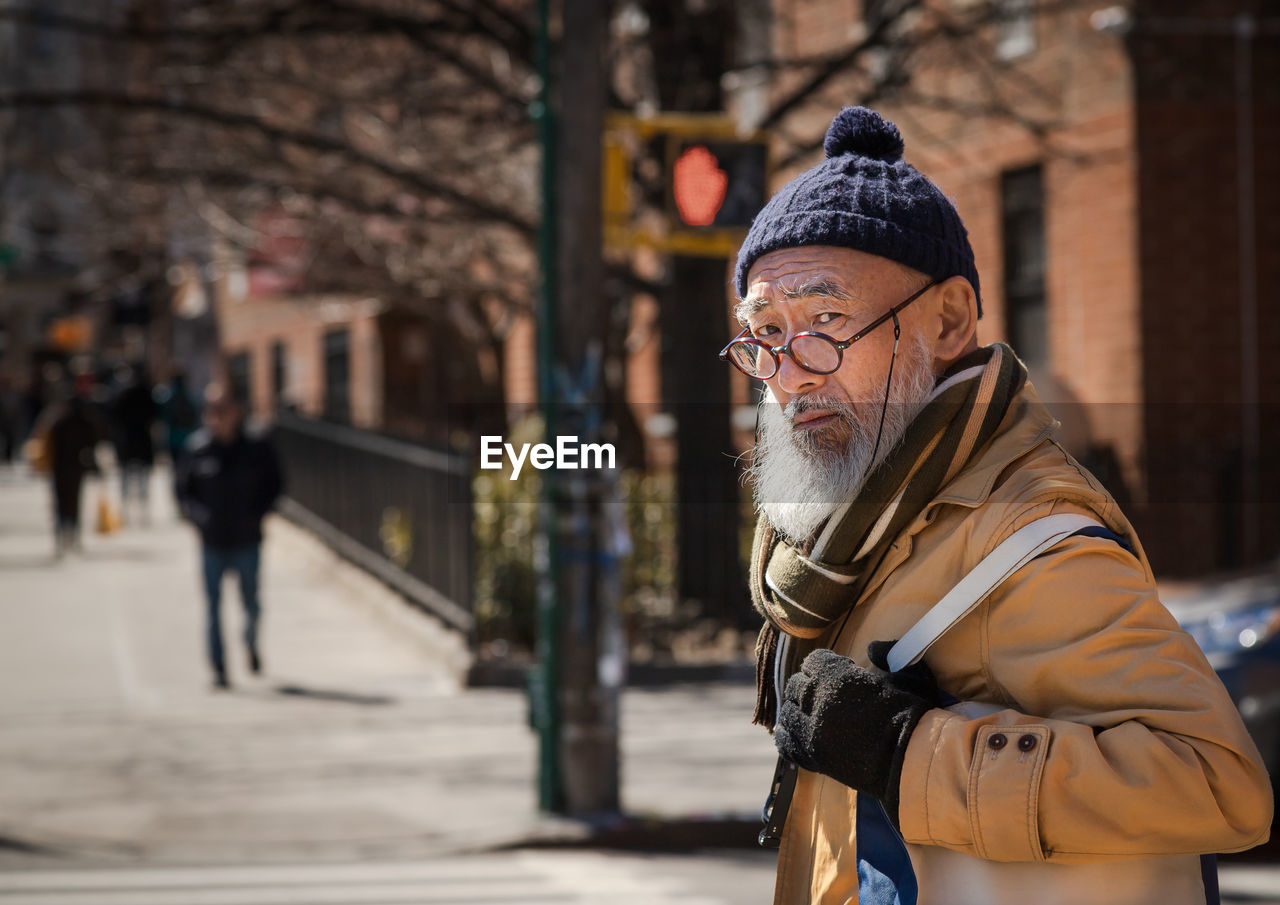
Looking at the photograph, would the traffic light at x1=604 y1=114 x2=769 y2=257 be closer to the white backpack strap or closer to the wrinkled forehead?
the wrinkled forehead

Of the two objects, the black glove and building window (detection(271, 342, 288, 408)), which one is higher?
building window (detection(271, 342, 288, 408))

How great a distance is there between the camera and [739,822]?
296 inches

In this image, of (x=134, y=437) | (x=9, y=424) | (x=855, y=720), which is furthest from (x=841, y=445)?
(x=9, y=424)

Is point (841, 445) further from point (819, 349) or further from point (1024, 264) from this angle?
point (1024, 264)

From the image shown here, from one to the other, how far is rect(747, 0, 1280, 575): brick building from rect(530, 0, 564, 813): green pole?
7.65 meters

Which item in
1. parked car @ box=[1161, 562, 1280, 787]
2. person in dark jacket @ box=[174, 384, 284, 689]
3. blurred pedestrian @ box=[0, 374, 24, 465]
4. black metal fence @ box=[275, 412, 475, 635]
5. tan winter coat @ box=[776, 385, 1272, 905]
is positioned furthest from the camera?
blurred pedestrian @ box=[0, 374, 24, 465]

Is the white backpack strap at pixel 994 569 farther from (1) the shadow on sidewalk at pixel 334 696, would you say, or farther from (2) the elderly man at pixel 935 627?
(1) the shadow on sidewalk at pixel 334 696

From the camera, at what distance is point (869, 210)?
1.98m

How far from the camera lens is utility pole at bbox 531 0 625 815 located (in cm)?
761

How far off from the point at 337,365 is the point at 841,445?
32989 mm

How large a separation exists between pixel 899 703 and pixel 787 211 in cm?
63

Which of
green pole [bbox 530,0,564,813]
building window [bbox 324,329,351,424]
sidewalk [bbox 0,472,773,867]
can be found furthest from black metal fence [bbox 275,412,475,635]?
building window [bbox 324,329,351,424]

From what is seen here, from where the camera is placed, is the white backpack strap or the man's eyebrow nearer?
the white backpack strap

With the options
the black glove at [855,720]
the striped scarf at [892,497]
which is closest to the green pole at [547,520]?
the striped scarf at [892,497]
